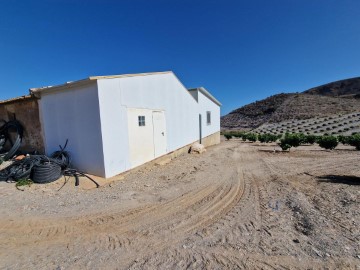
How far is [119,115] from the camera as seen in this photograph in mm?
6516

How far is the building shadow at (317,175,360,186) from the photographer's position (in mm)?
5264

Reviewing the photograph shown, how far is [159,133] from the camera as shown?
29.7 feet

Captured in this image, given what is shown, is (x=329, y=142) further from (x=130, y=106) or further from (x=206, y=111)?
(x=130, y=106)

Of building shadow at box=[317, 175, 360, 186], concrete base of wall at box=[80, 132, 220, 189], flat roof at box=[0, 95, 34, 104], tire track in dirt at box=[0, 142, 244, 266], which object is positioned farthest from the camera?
flat roof at box=[0, 95, 34, 104]

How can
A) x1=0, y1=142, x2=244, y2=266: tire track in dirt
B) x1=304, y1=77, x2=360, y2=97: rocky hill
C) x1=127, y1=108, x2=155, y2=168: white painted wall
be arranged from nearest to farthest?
x1=0, y1=142, x2=244, y2=266: tire track in dirt → x1=127, y1=108, x2=155, y2=168: white painted wall → x1=304, y1=77, x2=360, y2=97: rocky hill

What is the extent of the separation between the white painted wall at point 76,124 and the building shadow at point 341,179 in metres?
6.61

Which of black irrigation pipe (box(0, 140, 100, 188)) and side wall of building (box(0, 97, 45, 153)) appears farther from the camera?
side wall of building (box(0, 97, 45, 153))

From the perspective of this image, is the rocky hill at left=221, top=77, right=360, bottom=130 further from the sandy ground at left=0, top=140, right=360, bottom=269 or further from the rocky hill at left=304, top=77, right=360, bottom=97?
the sandy ground at left=0, top=140, right=360, bottom=269

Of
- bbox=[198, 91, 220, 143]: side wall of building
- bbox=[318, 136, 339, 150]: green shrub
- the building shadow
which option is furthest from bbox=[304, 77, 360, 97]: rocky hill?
the building shadow

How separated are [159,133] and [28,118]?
5288 mm

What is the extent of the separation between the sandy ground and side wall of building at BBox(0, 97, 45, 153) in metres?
2.50

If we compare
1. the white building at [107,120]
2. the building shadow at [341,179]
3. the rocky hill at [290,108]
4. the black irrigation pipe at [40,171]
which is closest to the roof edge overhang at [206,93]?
the white building at [107,120]

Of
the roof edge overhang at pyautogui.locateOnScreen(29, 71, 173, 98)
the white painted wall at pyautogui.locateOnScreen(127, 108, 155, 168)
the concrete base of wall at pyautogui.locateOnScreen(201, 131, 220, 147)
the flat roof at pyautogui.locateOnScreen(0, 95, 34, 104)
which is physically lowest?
the concrete base of wall at pyautogui.locateOnScreen(201, 131, 220, 147)

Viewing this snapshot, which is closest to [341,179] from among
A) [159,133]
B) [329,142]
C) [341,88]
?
[159,133]
